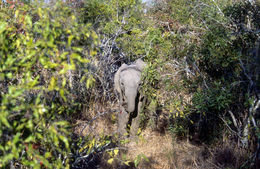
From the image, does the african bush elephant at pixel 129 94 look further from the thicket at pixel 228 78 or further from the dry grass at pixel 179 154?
the thicket at pixel 228 78

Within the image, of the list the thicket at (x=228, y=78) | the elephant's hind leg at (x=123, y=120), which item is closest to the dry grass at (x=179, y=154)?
the thicket at (x=228, y=78)

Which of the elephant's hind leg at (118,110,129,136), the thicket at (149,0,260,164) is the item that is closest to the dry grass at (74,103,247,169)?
the thicket at (149,0,260,164)

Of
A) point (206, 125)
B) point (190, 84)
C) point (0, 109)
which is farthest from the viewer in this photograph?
point (206, 125)

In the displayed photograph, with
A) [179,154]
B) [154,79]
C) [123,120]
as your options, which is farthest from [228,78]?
[123,120]

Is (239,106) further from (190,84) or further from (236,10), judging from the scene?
(236,10)

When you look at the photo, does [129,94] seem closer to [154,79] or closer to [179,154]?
[154,79]

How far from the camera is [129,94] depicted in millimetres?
5613

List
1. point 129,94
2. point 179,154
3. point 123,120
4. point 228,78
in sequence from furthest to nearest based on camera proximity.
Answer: point 123,120 < point 129,94 < point 179,154 < point 228,78

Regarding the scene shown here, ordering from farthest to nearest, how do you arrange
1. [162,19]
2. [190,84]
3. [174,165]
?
1. [162,19]
2. [190,84]
3. [174,165]

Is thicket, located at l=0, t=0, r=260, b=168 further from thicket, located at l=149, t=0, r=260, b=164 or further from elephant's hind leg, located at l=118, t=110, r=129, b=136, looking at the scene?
elephant's hind leg, located at l=118, t=110, r=129, b=136

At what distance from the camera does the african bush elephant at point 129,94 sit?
18.5 ft

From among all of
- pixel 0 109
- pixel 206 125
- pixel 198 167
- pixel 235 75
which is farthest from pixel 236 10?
pixel 0 109

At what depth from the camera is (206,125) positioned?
589 cm

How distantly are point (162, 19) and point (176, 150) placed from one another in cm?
830
